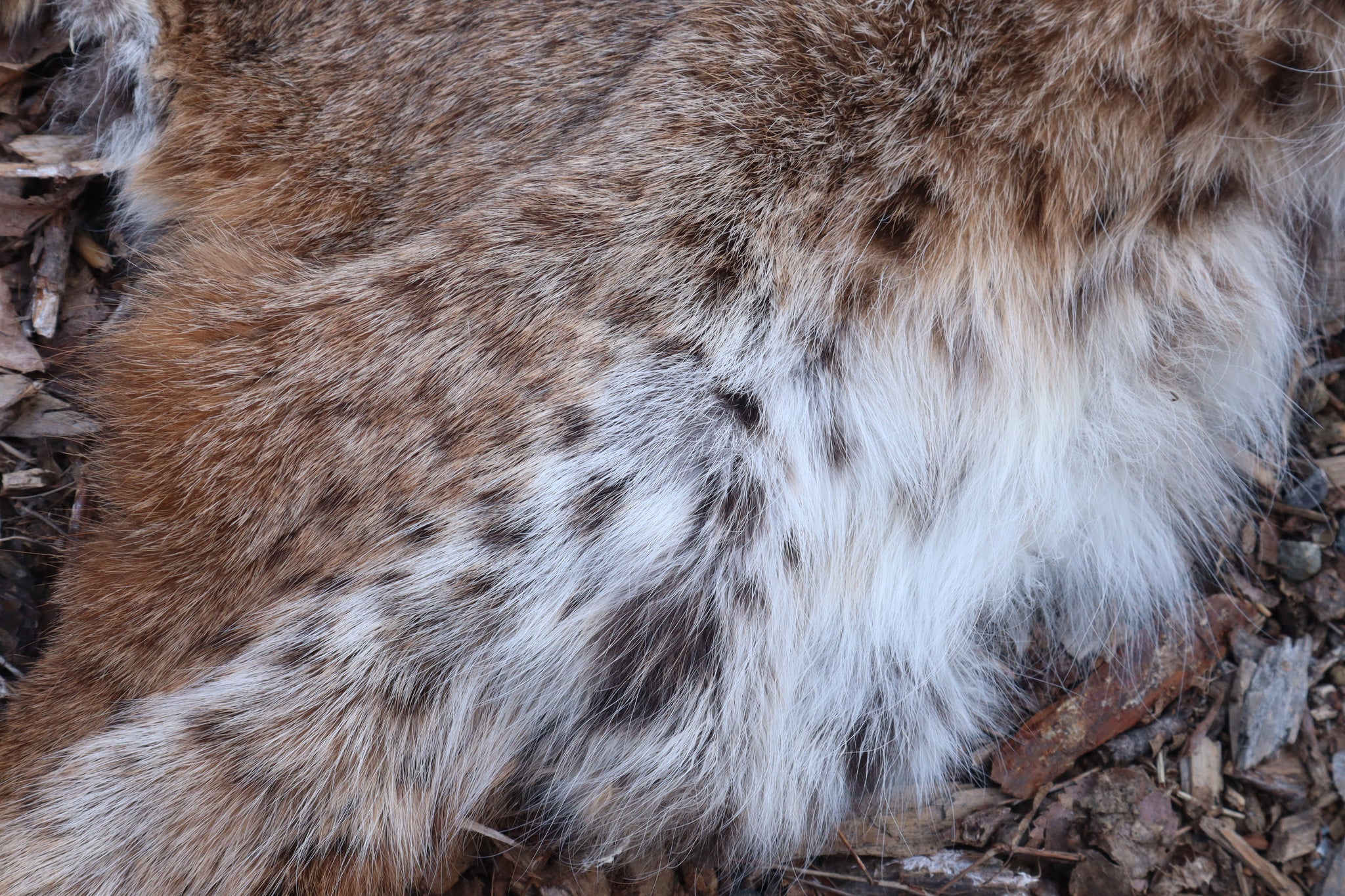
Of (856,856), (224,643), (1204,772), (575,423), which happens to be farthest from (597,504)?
(1204,772)

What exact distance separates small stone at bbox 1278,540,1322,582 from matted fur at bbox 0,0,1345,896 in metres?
0.32

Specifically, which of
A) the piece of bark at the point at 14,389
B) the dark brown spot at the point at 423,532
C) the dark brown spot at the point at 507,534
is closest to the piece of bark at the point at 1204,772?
the dark brown spot at the point at 507,534

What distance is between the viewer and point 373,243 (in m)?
1.76

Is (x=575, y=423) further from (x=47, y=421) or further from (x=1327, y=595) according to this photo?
(x=1327, y=595)

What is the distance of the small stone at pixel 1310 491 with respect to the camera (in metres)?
1.99

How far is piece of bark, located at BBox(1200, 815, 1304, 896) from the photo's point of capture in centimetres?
178

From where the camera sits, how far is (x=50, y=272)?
6.64 ft

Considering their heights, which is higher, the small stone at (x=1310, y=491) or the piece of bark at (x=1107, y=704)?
the small stone at (x=1310, y=491)

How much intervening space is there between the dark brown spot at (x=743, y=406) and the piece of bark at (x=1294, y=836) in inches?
52.5

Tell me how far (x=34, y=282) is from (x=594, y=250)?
1.31 meters

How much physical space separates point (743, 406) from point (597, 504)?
0.30m

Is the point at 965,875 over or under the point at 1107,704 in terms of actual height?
under

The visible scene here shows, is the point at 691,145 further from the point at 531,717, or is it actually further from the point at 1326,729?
the point at 1326,729

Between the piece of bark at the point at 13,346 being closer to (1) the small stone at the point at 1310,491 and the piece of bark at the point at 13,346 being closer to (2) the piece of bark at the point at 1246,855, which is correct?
(2) the piece of bark at the point at 1246,855
